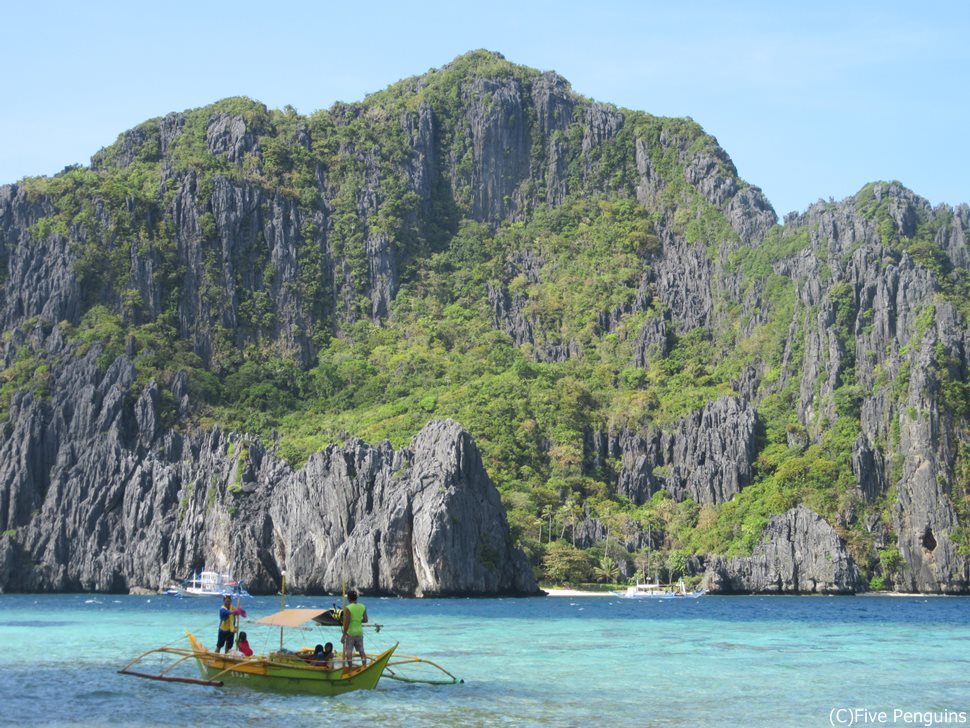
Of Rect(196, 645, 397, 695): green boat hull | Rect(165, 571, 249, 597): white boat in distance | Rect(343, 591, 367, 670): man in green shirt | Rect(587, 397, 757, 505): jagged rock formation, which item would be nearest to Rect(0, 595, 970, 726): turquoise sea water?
Rect(196, 645, 397, 695): green boat hull

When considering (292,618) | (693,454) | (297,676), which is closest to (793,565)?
(693,454)

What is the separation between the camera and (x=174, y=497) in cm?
13000

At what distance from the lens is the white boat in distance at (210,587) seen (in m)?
114

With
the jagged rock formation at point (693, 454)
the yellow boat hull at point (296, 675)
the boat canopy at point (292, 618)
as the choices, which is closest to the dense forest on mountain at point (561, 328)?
the jagged rock formation at point (693, 454)

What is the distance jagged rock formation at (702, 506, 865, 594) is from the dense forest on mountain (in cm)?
254

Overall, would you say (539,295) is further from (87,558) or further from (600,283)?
(87,558)

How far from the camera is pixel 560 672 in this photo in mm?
45281

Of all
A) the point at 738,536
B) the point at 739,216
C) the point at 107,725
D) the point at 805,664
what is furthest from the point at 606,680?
the point at 739,216

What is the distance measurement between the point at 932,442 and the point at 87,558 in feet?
278

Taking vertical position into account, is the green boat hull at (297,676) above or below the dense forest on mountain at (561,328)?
below

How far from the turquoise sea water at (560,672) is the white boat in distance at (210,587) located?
102 ft

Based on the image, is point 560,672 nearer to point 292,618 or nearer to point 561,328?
point 292,618

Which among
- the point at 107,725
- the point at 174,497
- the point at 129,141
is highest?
the point at 129,141

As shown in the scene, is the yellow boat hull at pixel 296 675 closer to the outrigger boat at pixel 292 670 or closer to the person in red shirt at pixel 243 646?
the outrigger boat at pixel 292 670
